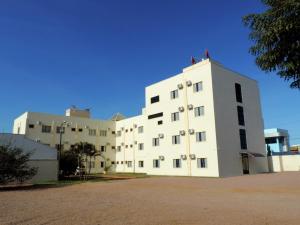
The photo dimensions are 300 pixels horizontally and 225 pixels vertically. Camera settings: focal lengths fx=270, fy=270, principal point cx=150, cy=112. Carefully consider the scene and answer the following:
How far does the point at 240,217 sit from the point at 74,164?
35228 millimetres

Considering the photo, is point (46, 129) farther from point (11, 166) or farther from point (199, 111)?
point (199, 111)

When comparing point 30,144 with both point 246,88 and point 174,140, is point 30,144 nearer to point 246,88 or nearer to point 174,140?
point 174,140

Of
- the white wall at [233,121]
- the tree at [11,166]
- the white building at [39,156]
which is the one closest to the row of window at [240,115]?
the white wall at [233,121]

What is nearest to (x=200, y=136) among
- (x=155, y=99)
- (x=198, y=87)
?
(x=198, y=87)

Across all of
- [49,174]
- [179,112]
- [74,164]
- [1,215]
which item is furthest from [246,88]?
[1,215]

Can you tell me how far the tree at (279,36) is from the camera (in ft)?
25.1

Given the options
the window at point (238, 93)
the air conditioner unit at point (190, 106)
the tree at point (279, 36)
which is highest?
the window at point (238, 93)

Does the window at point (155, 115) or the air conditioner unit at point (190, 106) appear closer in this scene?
the air conditioner unit at point (190, 106)

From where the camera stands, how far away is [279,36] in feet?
26.8

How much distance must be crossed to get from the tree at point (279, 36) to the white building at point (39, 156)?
31197 millimetres

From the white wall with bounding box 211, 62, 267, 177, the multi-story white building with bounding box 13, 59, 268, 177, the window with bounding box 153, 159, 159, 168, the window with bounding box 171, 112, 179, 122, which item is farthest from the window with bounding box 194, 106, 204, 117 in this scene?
the window with bounding box 153, 159, 159, 168

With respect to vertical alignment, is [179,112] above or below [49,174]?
above

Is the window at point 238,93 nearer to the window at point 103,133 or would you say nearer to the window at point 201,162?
the window at point 201,162

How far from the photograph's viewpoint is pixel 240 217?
9883mm
